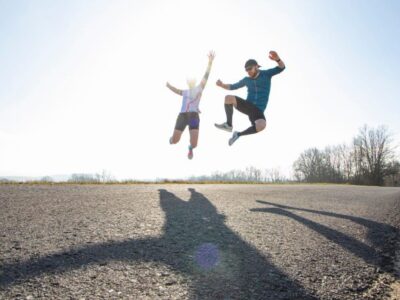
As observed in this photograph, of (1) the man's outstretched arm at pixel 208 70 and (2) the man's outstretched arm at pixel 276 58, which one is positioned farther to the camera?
(1) the man's outstretched arm at pixel 208 70

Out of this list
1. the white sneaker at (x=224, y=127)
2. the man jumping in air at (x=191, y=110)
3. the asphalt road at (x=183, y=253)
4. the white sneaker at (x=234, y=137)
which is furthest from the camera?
the man jumping in air at (x=191, y=110)

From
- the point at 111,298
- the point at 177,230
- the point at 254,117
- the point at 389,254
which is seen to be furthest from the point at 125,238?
the point at 254,117

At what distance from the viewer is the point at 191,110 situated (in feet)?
27.0

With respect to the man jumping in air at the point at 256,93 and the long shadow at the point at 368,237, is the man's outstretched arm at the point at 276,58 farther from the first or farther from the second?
the long shadow at the point at 368,237

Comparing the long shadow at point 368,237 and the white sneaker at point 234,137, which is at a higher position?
the white sneaker at point 234,137

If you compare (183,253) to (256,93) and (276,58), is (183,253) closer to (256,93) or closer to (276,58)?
(256,93)

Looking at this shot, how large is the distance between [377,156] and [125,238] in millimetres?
66730

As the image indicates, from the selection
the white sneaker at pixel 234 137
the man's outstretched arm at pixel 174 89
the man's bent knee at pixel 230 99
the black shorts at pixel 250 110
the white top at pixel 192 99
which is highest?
the man's outstretched arm at pixel 174 89

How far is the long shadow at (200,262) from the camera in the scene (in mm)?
1659

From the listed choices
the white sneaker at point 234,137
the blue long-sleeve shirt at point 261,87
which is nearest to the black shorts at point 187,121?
the white sneaker at point 234,137

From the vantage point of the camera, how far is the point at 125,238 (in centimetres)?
245

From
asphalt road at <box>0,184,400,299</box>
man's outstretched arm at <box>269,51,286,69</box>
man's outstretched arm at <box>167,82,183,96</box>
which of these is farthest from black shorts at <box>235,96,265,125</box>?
asphalt road at <box>0,184,400,299</box>

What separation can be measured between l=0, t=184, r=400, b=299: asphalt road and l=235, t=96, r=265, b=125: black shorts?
2.75m

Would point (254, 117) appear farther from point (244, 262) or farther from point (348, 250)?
point (244, 262)
